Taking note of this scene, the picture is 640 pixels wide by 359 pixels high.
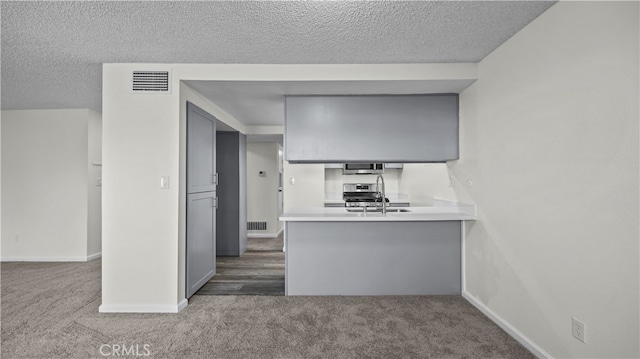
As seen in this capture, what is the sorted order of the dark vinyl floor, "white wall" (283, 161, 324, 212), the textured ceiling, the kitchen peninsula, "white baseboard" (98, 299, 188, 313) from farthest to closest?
"white wall" (283, 161, 324, 212)
the dark vinyl floor
the kitchen peninsula
"white baseboard" (98, 299, 188, 313)
the textured ceiling

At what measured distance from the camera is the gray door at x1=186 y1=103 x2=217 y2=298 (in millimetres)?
3234

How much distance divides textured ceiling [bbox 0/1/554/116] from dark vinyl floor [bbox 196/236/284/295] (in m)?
2.51

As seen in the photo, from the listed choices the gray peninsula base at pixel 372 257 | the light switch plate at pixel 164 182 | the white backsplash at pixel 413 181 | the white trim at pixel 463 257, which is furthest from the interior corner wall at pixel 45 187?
the white trim at pixel 463 257

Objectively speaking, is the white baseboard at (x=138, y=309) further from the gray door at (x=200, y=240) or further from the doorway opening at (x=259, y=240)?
the doorway opening at (x=259, y=240)

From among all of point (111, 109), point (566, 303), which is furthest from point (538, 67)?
point (111, 109)

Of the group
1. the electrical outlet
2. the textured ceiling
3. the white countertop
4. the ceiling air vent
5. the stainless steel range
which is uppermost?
the textured ceiling

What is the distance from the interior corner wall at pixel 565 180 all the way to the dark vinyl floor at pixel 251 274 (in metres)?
2.36

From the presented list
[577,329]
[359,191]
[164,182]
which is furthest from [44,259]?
[577,329]

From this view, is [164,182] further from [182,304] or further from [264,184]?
[264,184]

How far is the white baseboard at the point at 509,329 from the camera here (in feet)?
7.08

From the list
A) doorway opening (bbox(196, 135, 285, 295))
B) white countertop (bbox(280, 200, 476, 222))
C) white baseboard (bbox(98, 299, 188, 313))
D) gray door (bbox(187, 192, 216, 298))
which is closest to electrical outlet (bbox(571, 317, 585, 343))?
white countertop (bbox(280, 200, 476, 222))

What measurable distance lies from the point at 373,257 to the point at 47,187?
5.20 m

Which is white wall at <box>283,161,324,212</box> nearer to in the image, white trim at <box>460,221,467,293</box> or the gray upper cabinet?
the gray upper cabinet

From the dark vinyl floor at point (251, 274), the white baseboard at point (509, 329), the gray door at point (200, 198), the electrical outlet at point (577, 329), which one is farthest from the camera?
the dark vinyl floor at point (251, 274)
